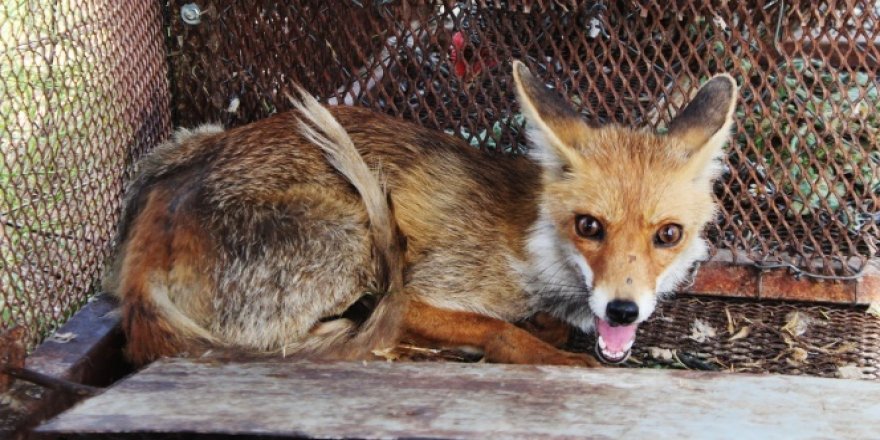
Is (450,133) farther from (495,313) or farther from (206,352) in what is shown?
(206,352)

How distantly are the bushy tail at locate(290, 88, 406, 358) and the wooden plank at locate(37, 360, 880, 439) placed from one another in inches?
8.0

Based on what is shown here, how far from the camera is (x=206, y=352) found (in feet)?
9.43

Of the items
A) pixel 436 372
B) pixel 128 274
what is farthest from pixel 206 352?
pixel 436 372

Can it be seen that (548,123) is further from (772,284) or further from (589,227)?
(772,284)

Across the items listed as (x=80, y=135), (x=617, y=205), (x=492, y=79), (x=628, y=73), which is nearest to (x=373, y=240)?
(x=617, y=205)

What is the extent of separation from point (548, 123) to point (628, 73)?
0.88 metres

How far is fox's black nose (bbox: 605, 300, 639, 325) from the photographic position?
8.82 ft

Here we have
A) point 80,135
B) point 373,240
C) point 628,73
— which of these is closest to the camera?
point 373,240

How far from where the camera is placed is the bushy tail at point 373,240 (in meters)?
2.99

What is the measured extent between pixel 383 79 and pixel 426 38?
287 mm

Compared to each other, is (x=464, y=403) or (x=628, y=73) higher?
(x=628, y=73)

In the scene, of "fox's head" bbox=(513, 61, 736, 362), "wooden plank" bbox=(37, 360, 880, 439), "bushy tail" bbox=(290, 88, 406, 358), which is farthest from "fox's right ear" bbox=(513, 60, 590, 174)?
"wooden plank" bbox=(37, 360, 880, 439)

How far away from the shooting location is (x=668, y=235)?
2.94 meters

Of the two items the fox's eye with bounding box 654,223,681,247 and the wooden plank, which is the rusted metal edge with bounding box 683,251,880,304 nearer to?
the fox's eye with bounding box 654,223,681,247
